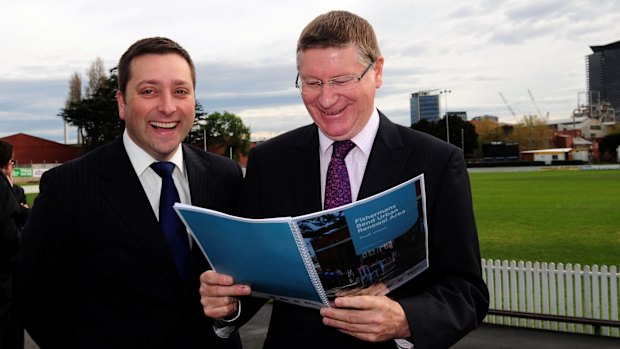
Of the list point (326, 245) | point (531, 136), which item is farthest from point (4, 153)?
point (531, 136)

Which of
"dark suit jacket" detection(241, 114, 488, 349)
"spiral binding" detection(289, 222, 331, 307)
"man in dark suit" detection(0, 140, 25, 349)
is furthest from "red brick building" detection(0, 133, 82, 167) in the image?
"spiral binding" detection(289, 222, 331, 307)

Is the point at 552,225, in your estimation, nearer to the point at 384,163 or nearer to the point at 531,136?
the point at 384,163

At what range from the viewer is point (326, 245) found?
1.84 meters

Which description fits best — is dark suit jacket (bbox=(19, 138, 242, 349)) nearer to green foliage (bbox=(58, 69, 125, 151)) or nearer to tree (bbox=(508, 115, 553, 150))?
green foliage (bbox=(58, 69, 125, 151))

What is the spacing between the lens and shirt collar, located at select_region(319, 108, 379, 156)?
2.44 m

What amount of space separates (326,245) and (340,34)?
843mm

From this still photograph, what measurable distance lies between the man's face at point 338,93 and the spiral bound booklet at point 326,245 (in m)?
0.49

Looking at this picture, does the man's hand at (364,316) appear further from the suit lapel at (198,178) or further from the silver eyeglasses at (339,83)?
the suit lapel at (198,178)

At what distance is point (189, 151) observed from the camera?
128 inches

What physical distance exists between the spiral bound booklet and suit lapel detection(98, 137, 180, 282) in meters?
0.67

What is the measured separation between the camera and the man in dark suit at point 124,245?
8.99 feet

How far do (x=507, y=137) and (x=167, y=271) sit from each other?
144 metres

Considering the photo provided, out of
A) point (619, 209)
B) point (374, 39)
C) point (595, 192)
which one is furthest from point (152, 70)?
point (595, 192)

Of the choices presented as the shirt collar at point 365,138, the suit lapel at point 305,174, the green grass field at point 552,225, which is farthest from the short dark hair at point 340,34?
the green grass field at point 552,225
